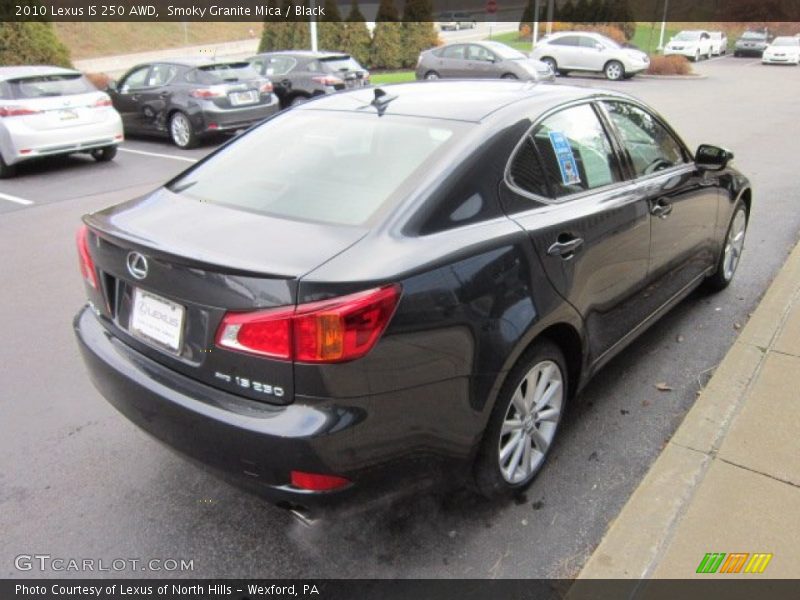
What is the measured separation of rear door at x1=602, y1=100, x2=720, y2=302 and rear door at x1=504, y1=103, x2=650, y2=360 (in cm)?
17

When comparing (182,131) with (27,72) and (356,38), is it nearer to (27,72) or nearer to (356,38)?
(27,72)

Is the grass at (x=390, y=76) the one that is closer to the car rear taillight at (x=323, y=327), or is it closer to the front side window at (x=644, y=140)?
the front side window at (x=644, y=140)

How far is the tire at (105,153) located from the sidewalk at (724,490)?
9.49 meters

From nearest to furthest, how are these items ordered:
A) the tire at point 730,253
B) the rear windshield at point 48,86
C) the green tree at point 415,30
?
the tire at point 730,253, the rear windshield at point 48,86, the green tree at point 415,30

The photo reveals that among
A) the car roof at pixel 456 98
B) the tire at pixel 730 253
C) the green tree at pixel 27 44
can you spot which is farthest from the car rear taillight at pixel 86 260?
the green tree at pixel 27 44

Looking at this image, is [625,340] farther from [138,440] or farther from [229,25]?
[229,25]

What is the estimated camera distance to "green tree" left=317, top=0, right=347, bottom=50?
85.7ft

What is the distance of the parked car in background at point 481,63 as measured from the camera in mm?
20016

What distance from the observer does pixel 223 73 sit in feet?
37.7

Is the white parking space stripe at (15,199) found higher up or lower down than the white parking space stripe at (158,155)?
lower down

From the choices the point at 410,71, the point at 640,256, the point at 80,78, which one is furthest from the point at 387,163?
the point at 410,71

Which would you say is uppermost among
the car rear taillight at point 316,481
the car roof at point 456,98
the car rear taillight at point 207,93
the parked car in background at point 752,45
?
the parked car in background at point 752,45

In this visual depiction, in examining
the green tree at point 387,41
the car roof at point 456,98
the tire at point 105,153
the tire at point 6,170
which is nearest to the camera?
the car roof at point 456,98

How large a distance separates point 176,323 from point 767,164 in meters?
10.1
